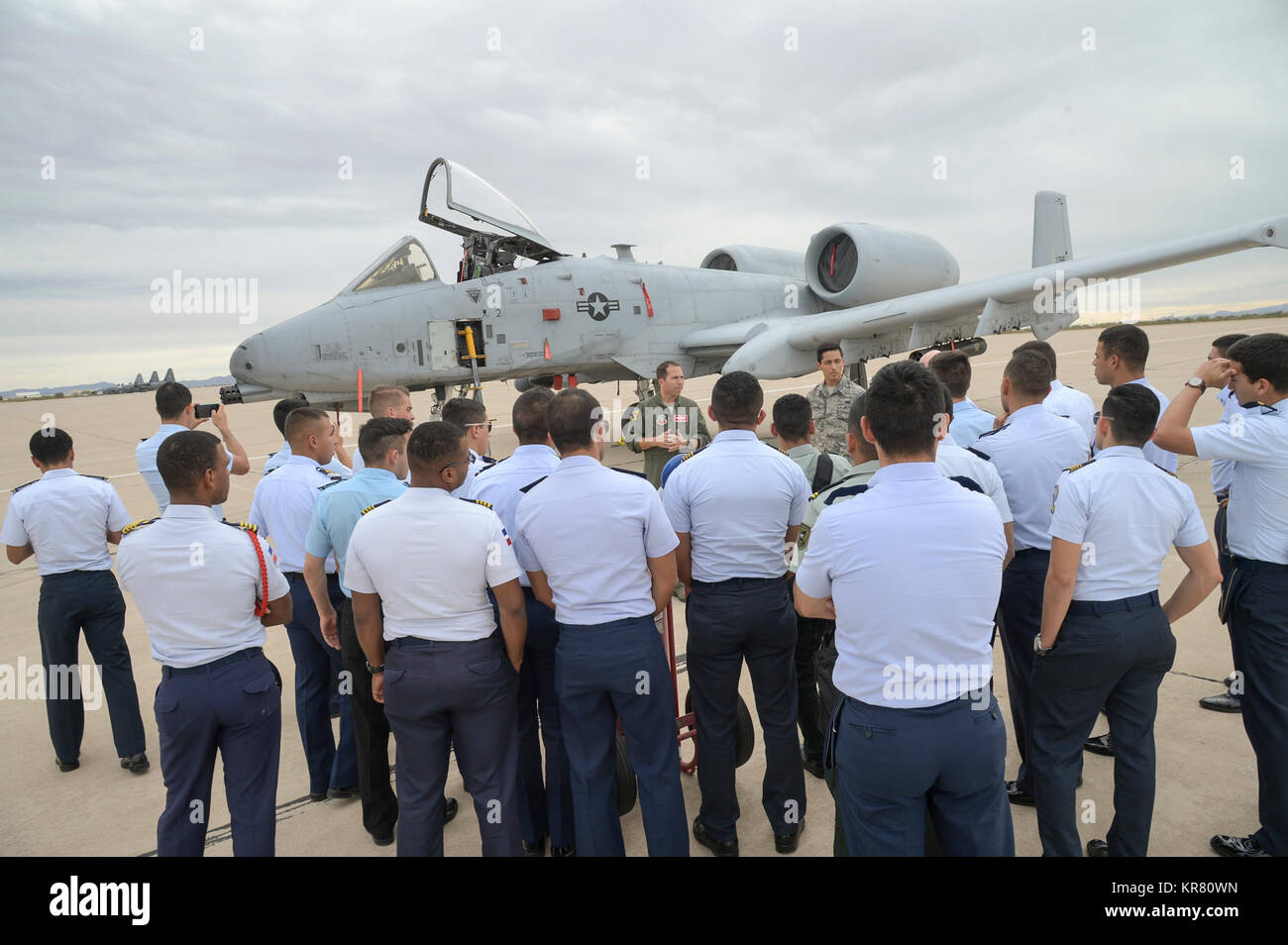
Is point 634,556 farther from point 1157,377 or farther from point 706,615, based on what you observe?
point 1157,377

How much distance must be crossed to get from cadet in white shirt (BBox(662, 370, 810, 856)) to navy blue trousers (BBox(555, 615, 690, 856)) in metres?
0.33

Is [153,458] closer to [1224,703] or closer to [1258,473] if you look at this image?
[1258,473]

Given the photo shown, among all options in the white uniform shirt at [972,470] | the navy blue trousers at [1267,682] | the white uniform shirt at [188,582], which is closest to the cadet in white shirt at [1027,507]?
the white uniform shirt at [972,470]

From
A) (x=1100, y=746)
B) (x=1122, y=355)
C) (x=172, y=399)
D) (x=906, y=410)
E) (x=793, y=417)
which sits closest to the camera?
(x=906, y=410)

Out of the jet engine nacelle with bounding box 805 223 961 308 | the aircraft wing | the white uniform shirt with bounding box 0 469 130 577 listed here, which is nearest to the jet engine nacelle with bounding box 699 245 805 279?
the jet engine nacelle with bounding box 805 223 961 308

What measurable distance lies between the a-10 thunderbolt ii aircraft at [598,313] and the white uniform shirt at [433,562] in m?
7.01

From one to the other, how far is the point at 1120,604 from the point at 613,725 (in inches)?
79.1

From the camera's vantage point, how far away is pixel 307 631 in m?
3.88

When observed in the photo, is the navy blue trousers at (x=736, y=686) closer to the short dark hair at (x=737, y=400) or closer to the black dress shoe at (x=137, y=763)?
the short dark hair at (x=737, y=400)

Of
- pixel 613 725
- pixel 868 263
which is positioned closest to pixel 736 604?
pixel 613 725

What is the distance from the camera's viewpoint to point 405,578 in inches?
104

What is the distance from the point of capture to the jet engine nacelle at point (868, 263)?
1227 cm

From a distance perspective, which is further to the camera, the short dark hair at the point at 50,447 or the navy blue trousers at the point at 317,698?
the short dark hair at the point at 50,447

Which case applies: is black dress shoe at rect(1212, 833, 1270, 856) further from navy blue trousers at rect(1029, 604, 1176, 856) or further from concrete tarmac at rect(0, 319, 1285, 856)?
navy blue trousers at rect(1029, 604, 1176, 856)
